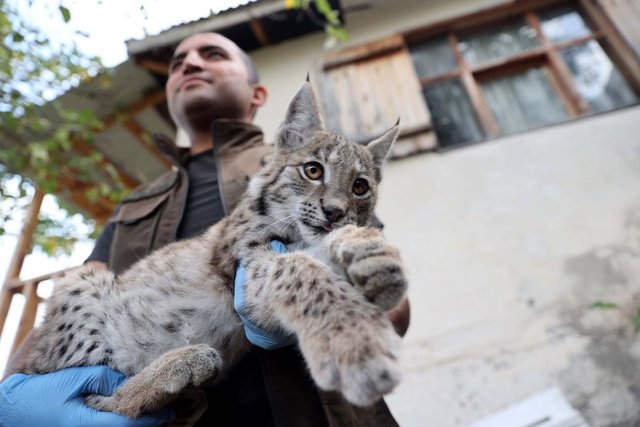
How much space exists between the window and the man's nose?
150 inches

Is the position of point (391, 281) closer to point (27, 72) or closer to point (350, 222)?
point (350, 222)

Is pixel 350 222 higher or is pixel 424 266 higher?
pixel 424 266

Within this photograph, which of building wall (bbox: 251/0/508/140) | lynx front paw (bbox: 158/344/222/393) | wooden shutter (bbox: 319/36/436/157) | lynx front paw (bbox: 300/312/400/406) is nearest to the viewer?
lynx front paw (bbox: 300/312/400/406)

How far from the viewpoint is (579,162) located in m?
5.30

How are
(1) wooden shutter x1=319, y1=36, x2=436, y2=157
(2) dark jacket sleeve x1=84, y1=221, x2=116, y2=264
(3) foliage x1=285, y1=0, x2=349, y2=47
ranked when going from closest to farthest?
(2) dark jacket sleeve x1=84, y1=221, x2=116, y2=264 < (3) foliage x1=285, y1=0, x2=349, y2=47 < (1) wooden shutter x1=319, y1=36, x2=436, y2=157

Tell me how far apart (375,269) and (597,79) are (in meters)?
6.48

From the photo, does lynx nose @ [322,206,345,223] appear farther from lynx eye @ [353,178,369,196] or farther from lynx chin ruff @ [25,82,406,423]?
lynx eye @ [353,178,369,196]

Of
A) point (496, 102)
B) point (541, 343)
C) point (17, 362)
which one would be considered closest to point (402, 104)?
point (496, 102)

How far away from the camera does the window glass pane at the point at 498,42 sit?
668cm

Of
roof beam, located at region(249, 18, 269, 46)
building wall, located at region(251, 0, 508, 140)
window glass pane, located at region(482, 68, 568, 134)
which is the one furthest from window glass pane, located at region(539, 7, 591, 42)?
roof beam, located at region(249, 18, 269, 46)

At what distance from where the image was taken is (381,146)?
3123mm

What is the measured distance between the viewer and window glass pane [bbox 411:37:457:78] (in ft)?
22.3

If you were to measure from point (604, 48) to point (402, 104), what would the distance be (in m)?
3.38

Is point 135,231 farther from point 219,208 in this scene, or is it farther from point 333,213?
point 333,213
